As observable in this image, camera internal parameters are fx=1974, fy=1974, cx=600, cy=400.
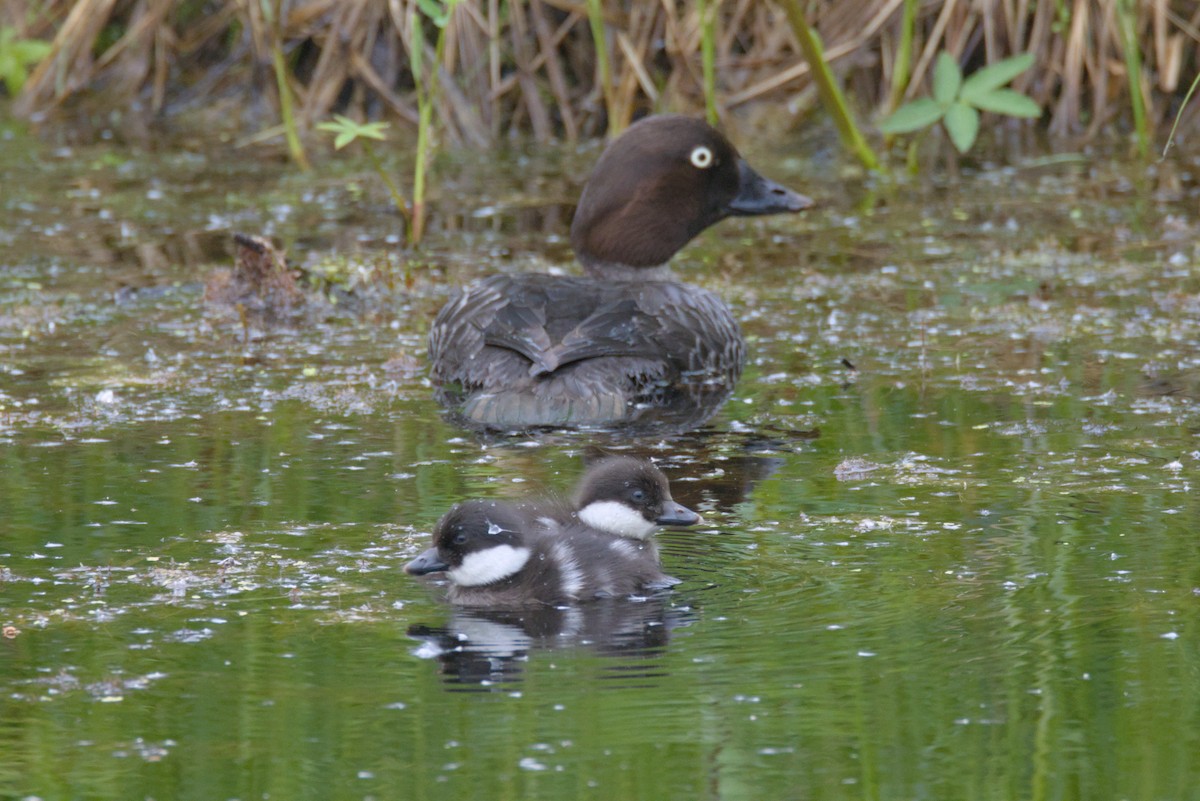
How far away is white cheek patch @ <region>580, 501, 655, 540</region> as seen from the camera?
4.75 m

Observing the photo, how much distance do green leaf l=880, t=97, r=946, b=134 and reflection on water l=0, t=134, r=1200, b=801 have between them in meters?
0.73

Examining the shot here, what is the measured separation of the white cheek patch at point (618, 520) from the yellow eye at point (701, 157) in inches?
127

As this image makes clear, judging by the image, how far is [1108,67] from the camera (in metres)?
11.4

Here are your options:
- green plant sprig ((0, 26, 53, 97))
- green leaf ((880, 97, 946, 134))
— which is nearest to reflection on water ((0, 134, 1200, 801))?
green leaf ((880, 97, 946, 134))

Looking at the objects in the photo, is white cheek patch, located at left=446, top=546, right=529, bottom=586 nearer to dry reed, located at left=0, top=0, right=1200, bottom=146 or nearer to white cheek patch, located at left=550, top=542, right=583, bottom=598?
white cheek patch, located at left=550, top=542, right=583, bottom=598

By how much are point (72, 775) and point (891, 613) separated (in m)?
1.72

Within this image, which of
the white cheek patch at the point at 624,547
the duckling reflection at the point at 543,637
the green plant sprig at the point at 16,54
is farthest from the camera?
the green plant sprig at the point at 16,54

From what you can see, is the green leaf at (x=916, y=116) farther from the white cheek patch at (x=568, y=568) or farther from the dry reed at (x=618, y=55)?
the white cheek patch at (x=568, y=568)

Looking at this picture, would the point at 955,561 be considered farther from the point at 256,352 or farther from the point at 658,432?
the point at 256,352

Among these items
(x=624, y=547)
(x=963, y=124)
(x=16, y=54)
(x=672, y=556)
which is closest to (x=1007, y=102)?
(x=963, y=124)

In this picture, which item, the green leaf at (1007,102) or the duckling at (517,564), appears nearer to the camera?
the duckling at (517,564)

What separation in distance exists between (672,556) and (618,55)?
753 cm

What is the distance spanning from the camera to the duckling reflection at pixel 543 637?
12.6ft

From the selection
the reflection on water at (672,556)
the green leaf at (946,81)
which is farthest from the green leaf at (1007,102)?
the reflection on water at (672,556)
